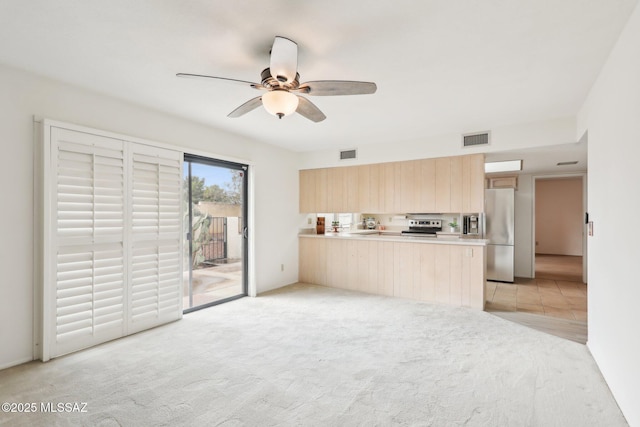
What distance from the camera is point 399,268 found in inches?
195

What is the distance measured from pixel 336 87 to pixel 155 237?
2.70 metres

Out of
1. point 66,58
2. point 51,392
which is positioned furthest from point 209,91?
point 51,392

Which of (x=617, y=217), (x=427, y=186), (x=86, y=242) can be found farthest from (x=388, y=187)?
(x=86, y=242)

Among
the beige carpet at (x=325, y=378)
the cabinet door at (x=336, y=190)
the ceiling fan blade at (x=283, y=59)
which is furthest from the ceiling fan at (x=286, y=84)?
the cabinet door at (x=336, y=190)

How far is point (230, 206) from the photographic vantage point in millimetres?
4809

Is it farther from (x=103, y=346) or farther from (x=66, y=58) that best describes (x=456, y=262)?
(x=66, y=58)

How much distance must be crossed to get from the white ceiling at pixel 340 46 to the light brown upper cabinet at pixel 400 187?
1.21 meters

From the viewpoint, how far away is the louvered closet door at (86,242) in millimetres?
2869

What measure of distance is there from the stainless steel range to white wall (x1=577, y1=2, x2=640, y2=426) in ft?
10.1

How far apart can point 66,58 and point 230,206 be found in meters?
2.65

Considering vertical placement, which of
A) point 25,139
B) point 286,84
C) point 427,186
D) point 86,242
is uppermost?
point 286,84

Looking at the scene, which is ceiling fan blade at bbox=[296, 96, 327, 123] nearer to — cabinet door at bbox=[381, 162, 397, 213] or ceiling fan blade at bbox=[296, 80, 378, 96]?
ceiling fan blade at bbox=[296, 80, 378, 96]

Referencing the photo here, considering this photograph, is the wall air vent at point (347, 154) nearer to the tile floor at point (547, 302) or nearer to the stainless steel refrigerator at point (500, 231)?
the stainless steel refrigerator at point (500, 231)

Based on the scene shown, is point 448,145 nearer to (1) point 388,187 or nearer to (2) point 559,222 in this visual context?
(1) point 388,187
